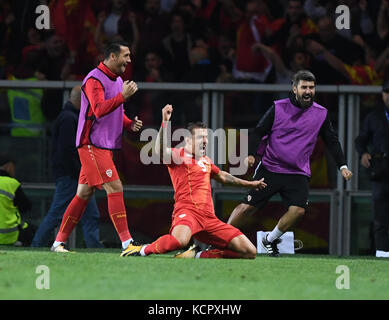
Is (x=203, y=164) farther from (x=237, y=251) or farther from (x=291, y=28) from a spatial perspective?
(x=291, y=28)

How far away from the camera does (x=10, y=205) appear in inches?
491

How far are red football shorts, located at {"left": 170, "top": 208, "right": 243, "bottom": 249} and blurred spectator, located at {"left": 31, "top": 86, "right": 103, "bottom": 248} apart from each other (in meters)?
2.60

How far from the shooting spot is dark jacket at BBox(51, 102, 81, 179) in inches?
483

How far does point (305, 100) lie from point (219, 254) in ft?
6.27

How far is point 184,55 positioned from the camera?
47.4 ft

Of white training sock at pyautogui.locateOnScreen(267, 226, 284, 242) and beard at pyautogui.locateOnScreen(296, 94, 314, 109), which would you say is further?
white training sock at pyautogui.locateOnScreen(267, 226, 284, 242)

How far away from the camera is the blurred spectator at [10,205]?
489 inches

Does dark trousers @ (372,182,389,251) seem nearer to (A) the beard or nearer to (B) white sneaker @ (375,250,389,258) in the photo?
(B) white sneaker @ (375,250,389,258)

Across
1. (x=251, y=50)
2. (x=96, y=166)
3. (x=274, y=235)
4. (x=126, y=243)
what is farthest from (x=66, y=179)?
(x=251, y=50)

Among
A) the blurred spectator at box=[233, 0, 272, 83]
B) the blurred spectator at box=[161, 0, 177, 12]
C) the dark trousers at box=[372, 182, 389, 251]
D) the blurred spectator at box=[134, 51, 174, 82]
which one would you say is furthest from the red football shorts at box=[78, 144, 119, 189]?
the blurred spectator at box=[161, 0, 177, 12]

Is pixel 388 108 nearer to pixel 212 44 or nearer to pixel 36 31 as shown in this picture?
pixel 212 44

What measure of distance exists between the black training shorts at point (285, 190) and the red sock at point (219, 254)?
1.03 meters

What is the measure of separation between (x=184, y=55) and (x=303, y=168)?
3.86 meters

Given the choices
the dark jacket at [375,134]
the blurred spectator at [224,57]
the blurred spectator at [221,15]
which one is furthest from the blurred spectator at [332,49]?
the dark jacket at [375,134]
